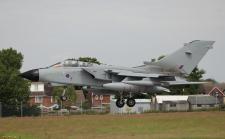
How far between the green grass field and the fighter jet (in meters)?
3.13

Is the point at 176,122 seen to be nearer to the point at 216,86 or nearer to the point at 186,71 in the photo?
the point at 186,71

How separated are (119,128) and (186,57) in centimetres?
749

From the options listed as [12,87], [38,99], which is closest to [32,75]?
[12,87]

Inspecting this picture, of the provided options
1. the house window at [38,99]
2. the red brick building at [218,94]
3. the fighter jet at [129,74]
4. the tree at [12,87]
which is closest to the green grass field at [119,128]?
the fighter jet at [129,74]

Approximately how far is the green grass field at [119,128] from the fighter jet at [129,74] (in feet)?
10.3

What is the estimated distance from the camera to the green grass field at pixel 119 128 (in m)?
41.5

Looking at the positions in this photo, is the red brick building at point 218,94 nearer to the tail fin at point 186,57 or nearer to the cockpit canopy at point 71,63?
the tail fin at point 186,57

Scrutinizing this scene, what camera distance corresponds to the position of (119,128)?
4881 centimetres

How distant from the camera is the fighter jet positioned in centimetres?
4284

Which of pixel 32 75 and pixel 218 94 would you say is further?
pixel 218 94

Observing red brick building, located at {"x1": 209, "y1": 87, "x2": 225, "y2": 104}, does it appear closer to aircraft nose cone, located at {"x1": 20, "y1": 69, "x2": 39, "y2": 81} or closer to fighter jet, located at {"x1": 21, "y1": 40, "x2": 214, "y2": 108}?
fighter jet, located at {"x1": 21, "y1": 40, "x2": 214, "y2": 108}

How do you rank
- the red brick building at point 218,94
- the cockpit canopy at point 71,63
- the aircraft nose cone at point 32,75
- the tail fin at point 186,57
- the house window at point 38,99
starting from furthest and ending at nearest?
the house window at point 38,99, the red brick building at point 218,94, the tail fin at point 186,57, the cockpit canopy at point 71,63, the aircraft nose cone at point 32,75

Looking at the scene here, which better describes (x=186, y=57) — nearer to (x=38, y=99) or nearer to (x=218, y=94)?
(x=218, y=94)

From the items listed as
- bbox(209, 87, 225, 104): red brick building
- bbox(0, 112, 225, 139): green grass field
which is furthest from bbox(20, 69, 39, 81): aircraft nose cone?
bbox(209, 87, 225, 104): red brick building
